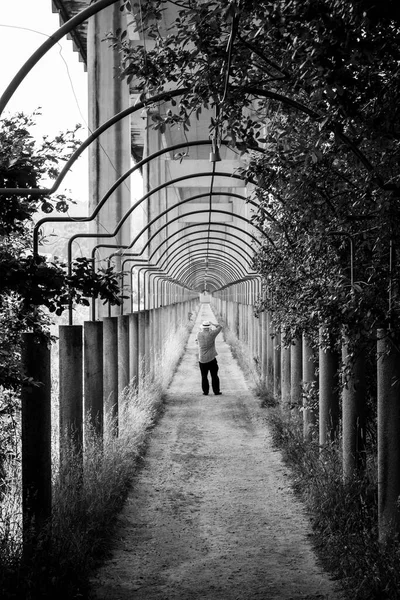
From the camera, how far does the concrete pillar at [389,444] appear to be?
5066 millimetres

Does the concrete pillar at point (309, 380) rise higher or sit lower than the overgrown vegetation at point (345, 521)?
higher

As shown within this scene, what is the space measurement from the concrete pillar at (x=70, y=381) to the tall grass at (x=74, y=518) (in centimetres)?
16

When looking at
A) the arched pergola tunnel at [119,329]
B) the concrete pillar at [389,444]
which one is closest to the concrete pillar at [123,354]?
the arched pergola tunnel at [119,329]

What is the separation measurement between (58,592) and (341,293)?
96.9 inches

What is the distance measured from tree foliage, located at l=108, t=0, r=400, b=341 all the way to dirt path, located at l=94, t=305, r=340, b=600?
1.74 m

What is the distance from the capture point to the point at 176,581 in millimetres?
5051

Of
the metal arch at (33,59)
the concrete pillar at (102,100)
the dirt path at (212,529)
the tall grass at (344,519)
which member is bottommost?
the dirt path at (212,529)

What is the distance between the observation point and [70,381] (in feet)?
22.1

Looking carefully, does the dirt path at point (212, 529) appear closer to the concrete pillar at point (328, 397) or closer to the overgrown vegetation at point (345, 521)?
the overgrown vegetation at point (345, 521)

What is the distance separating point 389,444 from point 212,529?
187 centimetres

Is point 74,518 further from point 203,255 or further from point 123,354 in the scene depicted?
point 203,255

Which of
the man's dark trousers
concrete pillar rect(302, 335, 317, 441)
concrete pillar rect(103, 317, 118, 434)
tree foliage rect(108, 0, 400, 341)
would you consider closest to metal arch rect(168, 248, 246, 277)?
the man's dark trousers

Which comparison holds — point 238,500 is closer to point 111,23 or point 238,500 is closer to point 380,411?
point 380,411

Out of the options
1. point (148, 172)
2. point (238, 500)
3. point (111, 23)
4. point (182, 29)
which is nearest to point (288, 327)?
point (238, 500)
